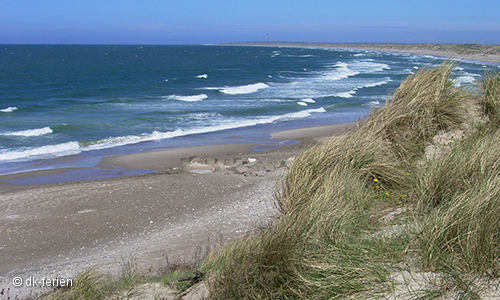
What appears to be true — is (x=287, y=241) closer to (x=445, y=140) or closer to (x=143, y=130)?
(x=445, y=140)

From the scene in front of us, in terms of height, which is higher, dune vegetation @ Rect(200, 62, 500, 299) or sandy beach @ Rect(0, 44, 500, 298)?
dune vegetation @ Rect(200, 62, 500, 299)

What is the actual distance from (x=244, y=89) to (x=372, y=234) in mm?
31826

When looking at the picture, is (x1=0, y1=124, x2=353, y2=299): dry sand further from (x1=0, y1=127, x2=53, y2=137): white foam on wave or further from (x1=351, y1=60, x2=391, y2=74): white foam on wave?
(x1=351, y1=60, x2=391, y2=74): white foam on wave

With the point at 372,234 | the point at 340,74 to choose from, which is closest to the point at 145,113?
the point at 372,234

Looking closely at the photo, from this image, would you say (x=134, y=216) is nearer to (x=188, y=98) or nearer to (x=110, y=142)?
(x=110, y=142)

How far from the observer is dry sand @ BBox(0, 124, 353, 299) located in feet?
22.9

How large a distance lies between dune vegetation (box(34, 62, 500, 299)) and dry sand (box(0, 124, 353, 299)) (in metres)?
1.45

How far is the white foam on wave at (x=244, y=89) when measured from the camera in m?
34.1

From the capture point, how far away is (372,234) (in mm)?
4395

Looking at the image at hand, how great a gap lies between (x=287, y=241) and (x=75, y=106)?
24502 mm

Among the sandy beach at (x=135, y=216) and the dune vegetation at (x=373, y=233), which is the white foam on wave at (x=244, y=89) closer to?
the sandy beach at (x=135, y=216)

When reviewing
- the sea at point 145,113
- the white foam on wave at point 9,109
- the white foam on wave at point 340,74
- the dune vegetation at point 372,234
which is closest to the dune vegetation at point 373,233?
the dune vegetation at point 372,234

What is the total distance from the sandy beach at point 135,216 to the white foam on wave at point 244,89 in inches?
818

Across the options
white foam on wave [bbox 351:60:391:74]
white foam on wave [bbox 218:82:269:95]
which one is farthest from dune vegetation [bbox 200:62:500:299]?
white foam on wave [bbox 351:60:391:74]
